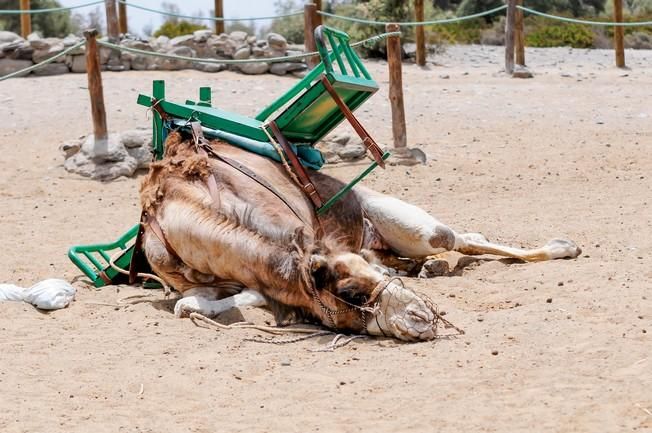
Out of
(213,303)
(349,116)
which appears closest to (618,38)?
(349,116)

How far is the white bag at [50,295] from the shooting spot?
579 centimetres

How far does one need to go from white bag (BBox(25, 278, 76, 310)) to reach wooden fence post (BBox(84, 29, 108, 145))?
4.84 meters

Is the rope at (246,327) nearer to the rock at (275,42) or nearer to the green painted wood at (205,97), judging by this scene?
the green painted wood at (205,97)

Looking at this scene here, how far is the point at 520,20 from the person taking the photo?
1728cm

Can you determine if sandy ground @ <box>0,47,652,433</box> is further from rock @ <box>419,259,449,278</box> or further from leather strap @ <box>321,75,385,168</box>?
leather strap @ <box>321,75,385,168</box>

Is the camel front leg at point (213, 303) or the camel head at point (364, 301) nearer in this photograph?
the camel head at point (364, 301)

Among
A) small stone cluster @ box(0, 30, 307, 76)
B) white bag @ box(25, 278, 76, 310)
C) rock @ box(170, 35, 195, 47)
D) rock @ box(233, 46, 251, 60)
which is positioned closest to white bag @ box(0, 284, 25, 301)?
white bag @ box(25, 278, 76, 310)

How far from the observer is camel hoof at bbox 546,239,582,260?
6.54m

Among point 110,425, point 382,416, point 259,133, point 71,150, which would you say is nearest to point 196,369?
point 110,425

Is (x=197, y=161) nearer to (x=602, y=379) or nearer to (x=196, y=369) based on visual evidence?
(x=196, y=369)

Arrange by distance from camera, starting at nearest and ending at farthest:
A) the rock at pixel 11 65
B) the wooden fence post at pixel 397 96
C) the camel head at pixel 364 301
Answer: the camel head at pixel 364 301 → the wooden fence post at pixel 397 96 → the rock at pixel 11 65

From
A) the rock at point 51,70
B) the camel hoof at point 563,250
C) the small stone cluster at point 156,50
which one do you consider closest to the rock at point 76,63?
the small stone cluster at point 156,50

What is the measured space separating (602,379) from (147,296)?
Result: 286cm

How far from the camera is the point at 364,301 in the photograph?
4.95m
